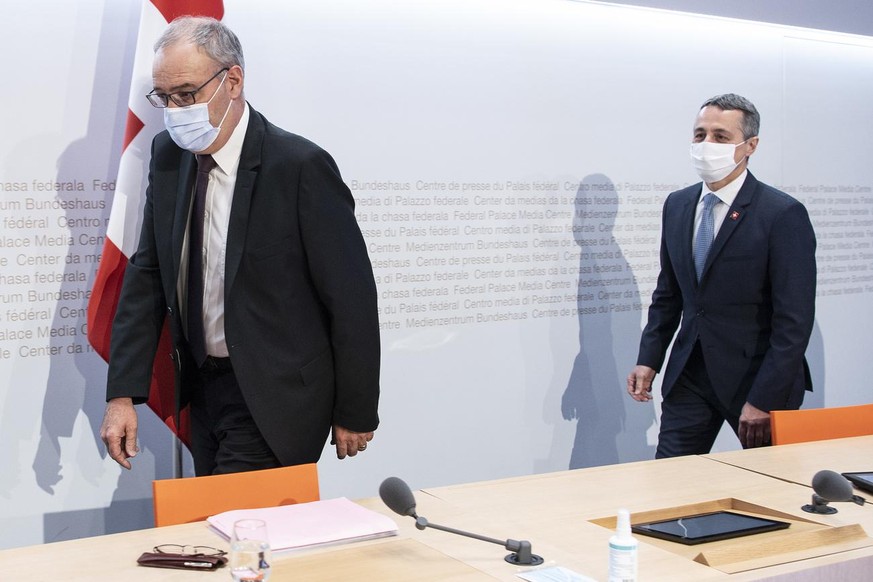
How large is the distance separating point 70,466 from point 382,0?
220cm

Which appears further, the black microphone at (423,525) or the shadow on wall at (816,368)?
the shadow on wall at (816,368)

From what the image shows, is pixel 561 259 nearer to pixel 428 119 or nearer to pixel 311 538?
pixel 428 119

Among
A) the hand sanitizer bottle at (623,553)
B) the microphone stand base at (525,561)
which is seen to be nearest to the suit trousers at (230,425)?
the microphone stand base at (525,561)

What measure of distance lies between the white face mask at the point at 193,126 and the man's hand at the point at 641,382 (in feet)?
6.22

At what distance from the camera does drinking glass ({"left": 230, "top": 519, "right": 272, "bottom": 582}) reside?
155cm

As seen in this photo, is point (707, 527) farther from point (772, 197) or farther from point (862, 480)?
point (772, 197)

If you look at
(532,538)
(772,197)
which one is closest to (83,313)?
(532,538)

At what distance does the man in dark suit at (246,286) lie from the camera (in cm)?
271

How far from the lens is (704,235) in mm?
3625

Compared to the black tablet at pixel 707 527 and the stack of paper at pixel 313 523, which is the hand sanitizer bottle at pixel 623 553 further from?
the stack of paper at pixel 313 523

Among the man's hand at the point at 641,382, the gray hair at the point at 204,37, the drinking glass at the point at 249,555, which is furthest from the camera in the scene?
the man's hand at the point at 641,382

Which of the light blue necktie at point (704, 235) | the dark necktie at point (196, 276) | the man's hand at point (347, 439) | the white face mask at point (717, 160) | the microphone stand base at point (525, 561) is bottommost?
the microphone stand base at point (525, 561)

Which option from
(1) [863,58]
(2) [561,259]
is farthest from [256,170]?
(1) [863,58]

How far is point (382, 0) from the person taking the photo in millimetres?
4074
